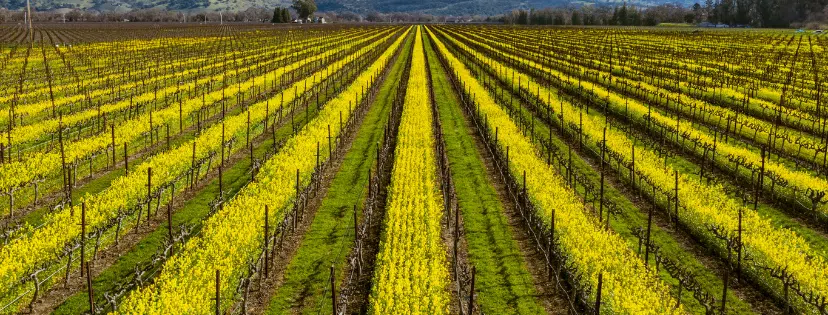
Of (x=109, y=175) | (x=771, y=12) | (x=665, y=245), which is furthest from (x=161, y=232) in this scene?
(x=771, y=12)

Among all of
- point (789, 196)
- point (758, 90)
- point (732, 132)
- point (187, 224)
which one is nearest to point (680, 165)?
point (789, 196)

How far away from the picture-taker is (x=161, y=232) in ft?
70.8

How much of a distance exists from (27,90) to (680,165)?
44.2 meters

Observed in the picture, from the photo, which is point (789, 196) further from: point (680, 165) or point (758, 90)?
point (758, 90)

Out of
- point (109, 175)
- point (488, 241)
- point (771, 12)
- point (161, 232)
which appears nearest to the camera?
point (488, 241)

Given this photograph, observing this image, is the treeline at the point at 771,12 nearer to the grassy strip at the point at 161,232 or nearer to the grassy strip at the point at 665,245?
the grassy strip at the point at 665,245

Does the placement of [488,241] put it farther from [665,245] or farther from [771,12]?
[771,12]

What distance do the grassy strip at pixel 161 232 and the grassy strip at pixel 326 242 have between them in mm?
3971

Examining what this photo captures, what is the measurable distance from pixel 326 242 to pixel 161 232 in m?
5.50

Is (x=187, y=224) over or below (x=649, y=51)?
below

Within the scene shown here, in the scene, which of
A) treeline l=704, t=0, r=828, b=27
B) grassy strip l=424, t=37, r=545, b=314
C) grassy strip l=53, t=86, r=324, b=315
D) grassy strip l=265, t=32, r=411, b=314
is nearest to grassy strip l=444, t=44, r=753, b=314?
grassy strip l=424, t=37, r=545, b=314

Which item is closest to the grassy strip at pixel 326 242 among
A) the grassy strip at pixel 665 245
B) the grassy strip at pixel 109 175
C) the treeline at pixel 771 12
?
the grassy strip at pixel 109 175

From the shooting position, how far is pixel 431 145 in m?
32.7

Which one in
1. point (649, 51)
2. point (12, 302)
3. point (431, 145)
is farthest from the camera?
point (649, 51)
